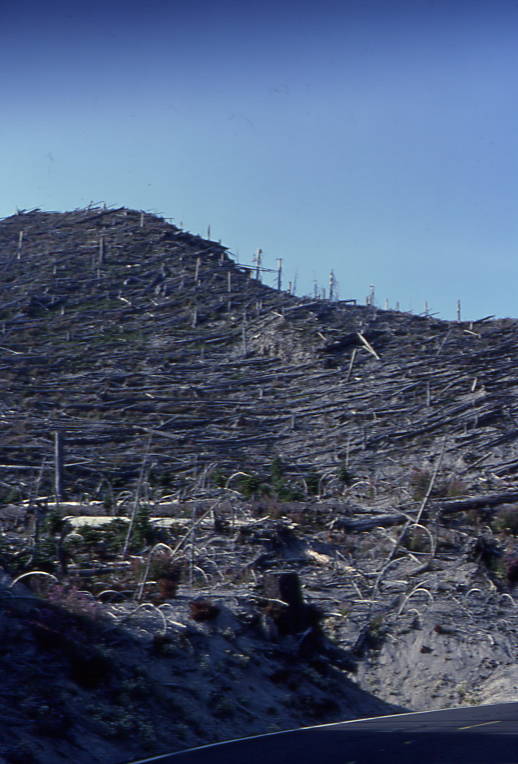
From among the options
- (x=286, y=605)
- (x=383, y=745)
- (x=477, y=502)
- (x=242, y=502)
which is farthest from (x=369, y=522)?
(x=383, y=745)

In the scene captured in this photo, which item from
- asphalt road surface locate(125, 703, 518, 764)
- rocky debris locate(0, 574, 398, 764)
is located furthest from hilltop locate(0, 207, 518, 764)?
asphalt road surface locate(125, 703, 518, 764)

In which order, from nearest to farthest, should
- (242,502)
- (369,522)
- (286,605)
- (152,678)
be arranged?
(152,678), (286,605), (242,502), (369,522)

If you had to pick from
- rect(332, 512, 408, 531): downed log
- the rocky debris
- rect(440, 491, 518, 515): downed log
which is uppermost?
rect(440, 491, 518, 515): downed log

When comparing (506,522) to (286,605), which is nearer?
(286,605)

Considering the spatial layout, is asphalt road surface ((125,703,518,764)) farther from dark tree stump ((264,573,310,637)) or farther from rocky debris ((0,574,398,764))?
dark tree stump ((264,573,310,637))

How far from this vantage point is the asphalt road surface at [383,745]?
666 centimetres

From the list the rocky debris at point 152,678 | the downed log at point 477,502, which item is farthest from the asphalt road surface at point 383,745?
the downed log at point 477,502

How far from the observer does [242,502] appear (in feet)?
55.6

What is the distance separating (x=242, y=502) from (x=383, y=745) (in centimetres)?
974

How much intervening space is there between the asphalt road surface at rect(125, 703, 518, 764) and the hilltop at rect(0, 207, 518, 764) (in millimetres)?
1047

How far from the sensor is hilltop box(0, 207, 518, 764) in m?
10.4

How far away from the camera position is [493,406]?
22.9 meters

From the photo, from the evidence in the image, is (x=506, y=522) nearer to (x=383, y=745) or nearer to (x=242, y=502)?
(x=242, y=502)

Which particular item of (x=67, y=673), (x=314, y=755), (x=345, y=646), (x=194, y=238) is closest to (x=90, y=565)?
(x=67, y=673)
